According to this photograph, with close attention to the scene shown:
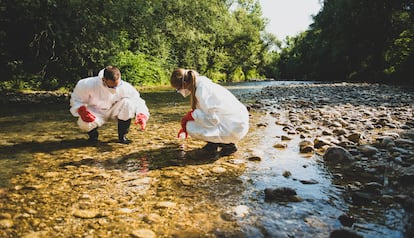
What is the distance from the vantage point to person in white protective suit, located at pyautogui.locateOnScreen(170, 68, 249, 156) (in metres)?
3.85

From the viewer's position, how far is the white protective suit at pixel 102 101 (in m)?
4.57

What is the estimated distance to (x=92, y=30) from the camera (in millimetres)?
11672

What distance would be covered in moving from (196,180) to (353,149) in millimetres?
2153

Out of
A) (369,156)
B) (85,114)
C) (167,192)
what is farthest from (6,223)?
(369,156)

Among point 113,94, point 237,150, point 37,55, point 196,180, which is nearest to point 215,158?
point 237,150

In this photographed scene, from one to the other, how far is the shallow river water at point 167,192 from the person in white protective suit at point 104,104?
33 cm

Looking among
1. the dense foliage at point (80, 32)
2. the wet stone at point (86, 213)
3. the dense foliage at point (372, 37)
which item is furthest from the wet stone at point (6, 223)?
the dense foliage at point (372, 37)

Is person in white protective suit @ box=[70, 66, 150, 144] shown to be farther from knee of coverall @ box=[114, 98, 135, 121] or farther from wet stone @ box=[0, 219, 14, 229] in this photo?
wet stone @ box=[0, 219, 14, 229]

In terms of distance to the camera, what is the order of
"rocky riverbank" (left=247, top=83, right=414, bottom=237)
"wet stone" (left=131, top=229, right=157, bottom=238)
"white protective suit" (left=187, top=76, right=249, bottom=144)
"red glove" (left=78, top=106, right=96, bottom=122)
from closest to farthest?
"wet stone" (left=131, top=229, right=157, bottom=238) < "rocky riverbank" (left=247, top=83, right=414, bottom=237) < "white protective suit" (left=187, top=76, right=249, bottom=144) < "red glove" (left=78, top=106, right=96, bottom=122)

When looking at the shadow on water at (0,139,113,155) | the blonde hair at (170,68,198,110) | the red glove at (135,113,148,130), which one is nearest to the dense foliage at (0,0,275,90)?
the shadow on water at (0,139,113,155)

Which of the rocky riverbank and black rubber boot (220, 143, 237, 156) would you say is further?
black rubber boot (220, 143, 237, 156)

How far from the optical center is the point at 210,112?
3846 mm

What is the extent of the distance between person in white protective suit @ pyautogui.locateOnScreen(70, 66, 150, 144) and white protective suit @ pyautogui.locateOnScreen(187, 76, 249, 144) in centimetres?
109

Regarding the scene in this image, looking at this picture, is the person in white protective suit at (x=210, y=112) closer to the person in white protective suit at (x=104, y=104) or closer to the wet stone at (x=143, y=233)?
the person in white protective suit at (x=104, y=104)
